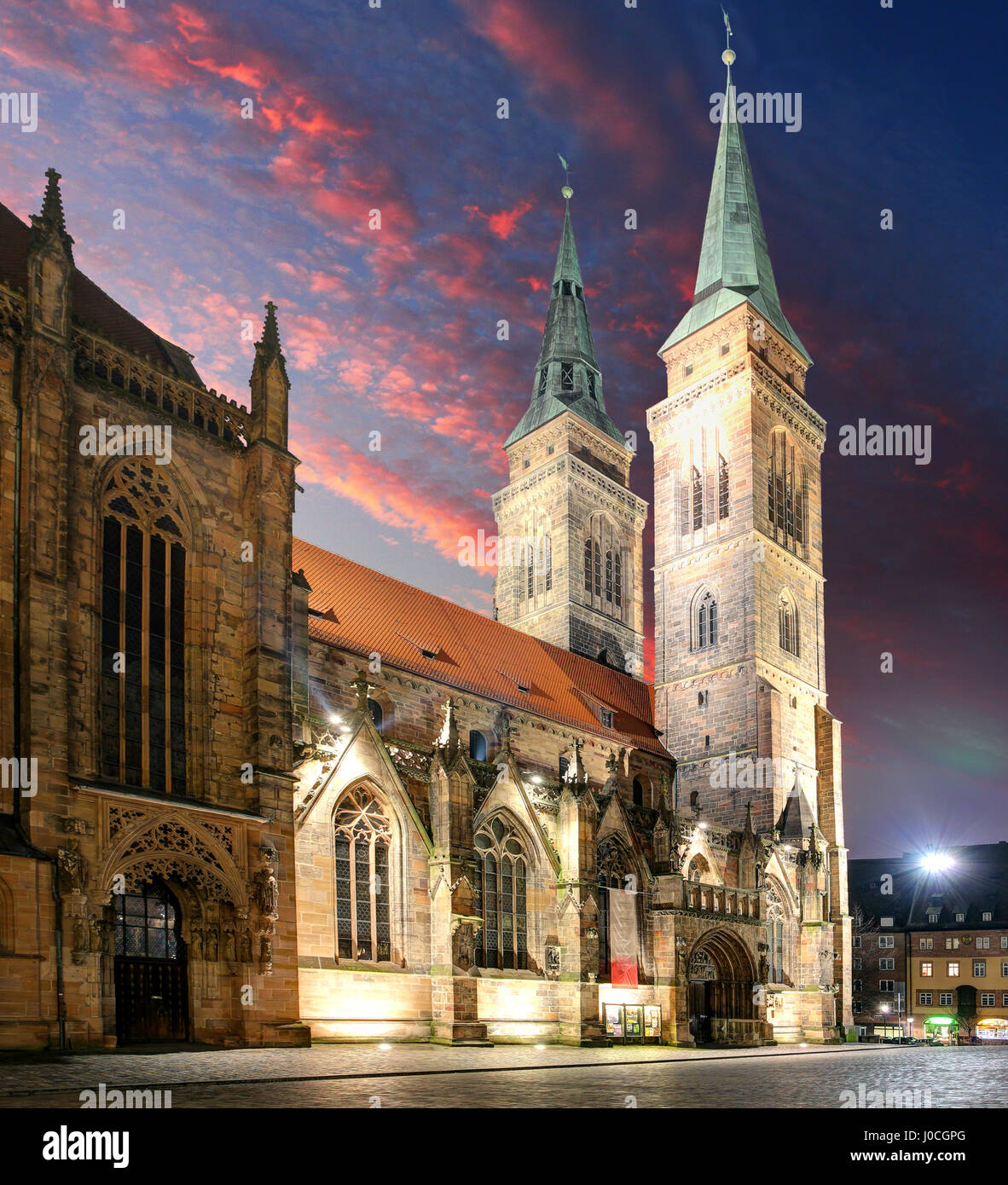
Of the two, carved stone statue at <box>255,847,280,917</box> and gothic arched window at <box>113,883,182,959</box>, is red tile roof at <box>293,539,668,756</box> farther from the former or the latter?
gothic arched window at <box>113,883,182,959</box>

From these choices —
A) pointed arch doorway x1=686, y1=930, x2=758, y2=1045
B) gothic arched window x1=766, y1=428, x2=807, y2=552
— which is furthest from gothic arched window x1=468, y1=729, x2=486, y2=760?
gothic arched window x1=766, y1=428, x2=807, y2=552

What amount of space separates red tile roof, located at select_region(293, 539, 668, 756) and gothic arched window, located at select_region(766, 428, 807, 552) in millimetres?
11780

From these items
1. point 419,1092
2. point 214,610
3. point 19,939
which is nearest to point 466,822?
point 214,610

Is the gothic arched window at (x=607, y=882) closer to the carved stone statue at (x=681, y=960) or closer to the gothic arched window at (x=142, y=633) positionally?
the carved stone statue at (x=681, y=960)

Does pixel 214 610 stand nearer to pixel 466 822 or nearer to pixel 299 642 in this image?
pixel 299 642

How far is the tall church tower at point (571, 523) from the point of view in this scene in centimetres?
5516

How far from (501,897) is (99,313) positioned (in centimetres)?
1692

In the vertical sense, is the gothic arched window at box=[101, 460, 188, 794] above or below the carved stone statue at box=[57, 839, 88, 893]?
above

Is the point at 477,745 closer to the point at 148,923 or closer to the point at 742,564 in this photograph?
the point at 148,923

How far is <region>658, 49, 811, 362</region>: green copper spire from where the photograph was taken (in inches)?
2127

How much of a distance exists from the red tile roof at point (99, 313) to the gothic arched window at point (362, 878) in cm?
1005

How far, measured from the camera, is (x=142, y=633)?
2152 centimetres

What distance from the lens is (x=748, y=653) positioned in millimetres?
47125

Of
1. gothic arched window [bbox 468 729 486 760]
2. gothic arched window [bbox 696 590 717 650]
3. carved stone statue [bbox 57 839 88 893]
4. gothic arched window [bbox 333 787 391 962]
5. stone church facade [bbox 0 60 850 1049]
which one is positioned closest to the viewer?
carved stone statue [bbox 57 839 88 893]
